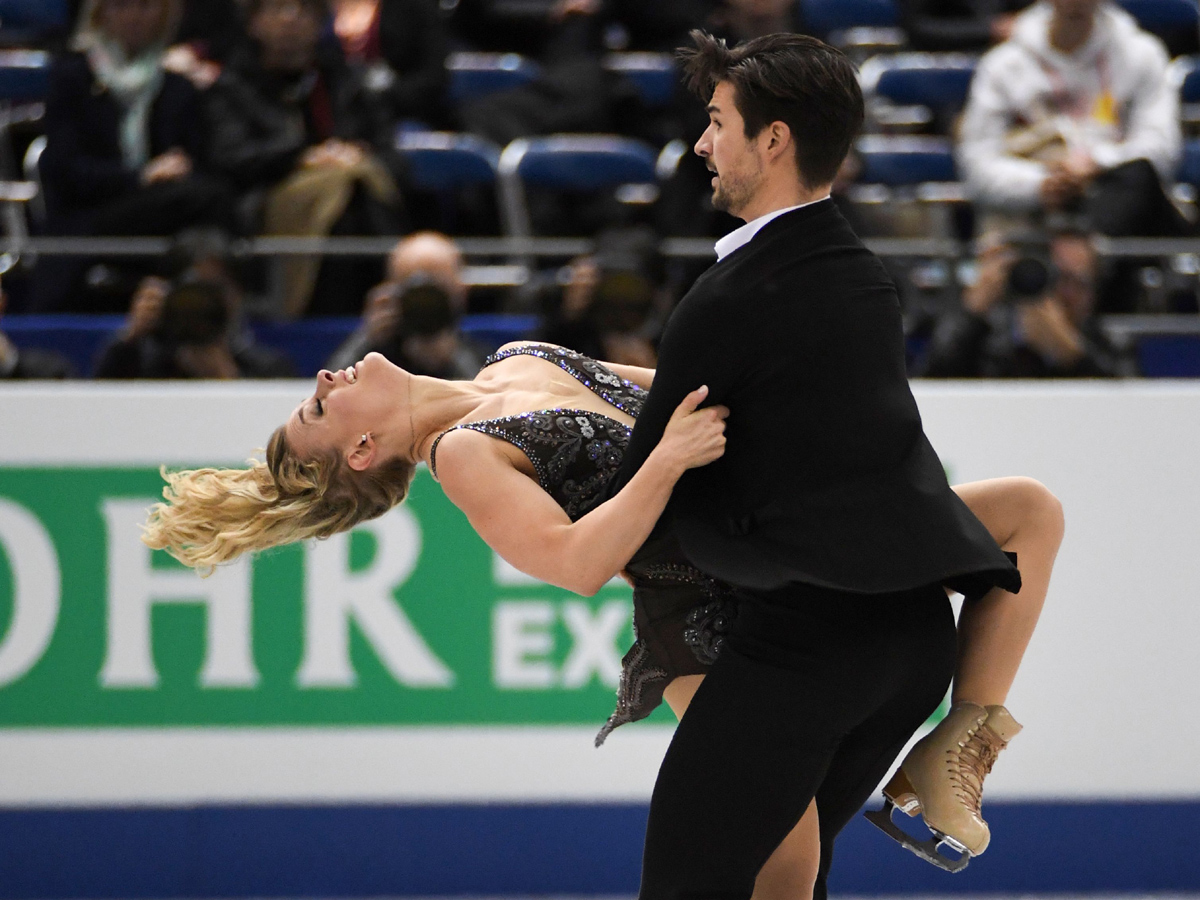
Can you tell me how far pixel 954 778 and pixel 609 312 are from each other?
95.5 inches

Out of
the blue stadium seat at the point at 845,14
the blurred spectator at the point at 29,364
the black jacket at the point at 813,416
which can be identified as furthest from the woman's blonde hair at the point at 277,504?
the blue stadium seat at the point at 845,14

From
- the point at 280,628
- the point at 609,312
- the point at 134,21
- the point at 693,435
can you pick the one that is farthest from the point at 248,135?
the point at 693,435

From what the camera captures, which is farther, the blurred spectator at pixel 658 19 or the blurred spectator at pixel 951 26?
the blurred spectator at pixel 951 26

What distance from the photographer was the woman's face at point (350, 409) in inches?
108

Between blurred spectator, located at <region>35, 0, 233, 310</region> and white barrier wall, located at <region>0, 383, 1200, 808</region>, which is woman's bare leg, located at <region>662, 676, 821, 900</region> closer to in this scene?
white barrier wall, located at <region>0, 383, 1200, 808</region>

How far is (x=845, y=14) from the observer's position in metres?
7.26

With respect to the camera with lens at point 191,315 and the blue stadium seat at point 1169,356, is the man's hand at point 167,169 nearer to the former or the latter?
the camera with lens at point 191,315

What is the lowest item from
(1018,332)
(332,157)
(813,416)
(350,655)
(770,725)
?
(350,655)

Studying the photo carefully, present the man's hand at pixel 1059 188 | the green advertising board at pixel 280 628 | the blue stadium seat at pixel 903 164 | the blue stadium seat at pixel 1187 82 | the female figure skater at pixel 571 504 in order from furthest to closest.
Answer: the blue stadium seat at pixel 1187 82 → the blue stadium seat at pixel 903 164 → the man's hand at pixel 1059 188 → the green advertising board at pixel 280 628 → the female figure skater at pixel 571 504

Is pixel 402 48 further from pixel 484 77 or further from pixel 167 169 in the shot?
pixel 167 169

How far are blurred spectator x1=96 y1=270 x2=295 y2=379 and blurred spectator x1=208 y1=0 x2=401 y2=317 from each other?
564 millimetres

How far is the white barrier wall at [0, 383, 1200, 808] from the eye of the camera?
4199mm

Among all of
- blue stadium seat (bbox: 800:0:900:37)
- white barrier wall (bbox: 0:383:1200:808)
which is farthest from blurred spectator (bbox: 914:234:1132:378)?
blue stadium seat (bbox: 800:0:900:37)

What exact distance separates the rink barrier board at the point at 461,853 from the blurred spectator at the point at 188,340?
1.29m
